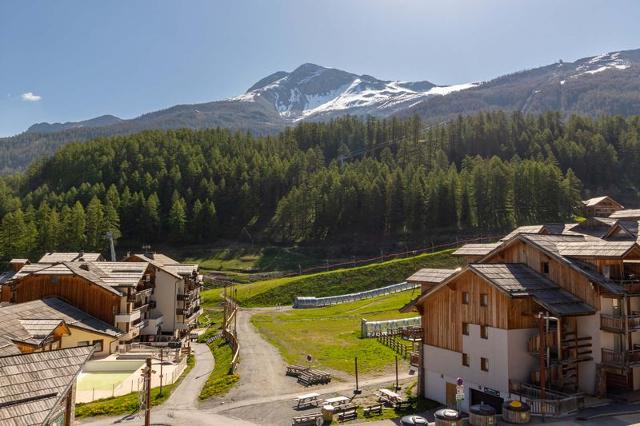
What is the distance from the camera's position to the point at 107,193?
154m

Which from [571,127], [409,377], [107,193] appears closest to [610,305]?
[409,377]

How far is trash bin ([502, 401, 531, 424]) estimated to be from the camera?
31.1 metres

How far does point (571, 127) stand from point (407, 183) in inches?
3643

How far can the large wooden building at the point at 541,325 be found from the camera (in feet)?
113

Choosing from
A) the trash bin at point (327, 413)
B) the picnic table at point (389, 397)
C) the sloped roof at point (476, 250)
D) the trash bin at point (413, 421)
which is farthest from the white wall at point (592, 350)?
the trash bin at point (327, 413)

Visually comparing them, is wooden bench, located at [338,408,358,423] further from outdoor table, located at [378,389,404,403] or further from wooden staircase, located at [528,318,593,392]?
wooden staircase, located at [528,318,593,392]

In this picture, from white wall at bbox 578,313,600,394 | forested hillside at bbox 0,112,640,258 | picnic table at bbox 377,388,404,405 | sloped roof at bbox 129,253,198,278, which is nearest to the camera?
white wall at bbox 578,313,600,394

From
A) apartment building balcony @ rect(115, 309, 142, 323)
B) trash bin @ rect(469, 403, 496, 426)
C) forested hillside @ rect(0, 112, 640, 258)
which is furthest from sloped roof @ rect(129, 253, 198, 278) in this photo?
forested hillside @ rect(0, 112, 640, 258)

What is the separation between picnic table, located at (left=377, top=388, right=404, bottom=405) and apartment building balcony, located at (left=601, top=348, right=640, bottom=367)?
15088 mm

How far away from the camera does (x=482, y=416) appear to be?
101ft

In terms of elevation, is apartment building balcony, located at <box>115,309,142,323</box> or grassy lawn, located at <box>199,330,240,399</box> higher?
apartment building balcony, located at <box>115,309,142,323</box>

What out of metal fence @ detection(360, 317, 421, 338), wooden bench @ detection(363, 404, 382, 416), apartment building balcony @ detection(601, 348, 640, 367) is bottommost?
metal fence @ detection(360, 317, 421, 338)

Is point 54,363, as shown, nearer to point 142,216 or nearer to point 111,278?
point 111,278

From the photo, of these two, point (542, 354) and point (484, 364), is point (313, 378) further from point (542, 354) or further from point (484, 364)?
point (542, 354)
